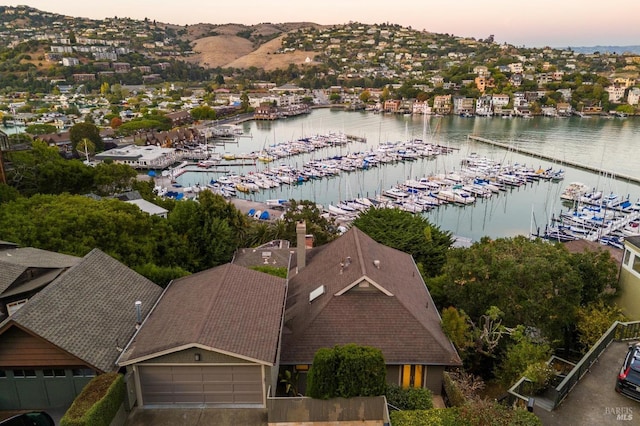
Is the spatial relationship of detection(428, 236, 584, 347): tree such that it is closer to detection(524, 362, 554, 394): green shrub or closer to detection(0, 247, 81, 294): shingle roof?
detection(524, 362, 554, 394): green shrub

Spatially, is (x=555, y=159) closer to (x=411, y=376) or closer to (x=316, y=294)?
(x=316, y=294)

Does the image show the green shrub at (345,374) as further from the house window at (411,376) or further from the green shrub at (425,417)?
the house window at (411,376)

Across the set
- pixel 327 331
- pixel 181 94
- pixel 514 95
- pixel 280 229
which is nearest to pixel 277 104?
pixel 181 94

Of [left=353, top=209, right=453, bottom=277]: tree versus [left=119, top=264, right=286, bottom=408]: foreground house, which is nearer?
[left=119, top=264, right=286, bottom=408]: foreground house

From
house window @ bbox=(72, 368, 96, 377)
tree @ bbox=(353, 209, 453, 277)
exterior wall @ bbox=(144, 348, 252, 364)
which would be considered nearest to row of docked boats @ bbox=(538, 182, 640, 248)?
tree @ bbox=(353, 209, 453, 277)

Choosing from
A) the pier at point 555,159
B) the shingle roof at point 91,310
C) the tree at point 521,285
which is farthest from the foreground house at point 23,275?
the pier at point 555,159

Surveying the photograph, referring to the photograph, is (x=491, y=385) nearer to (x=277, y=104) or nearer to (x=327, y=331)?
(x=327, y=331)

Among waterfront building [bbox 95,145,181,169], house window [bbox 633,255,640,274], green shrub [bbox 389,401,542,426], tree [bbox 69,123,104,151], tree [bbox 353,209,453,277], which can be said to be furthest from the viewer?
tree [bbox 69,123,104,151]
